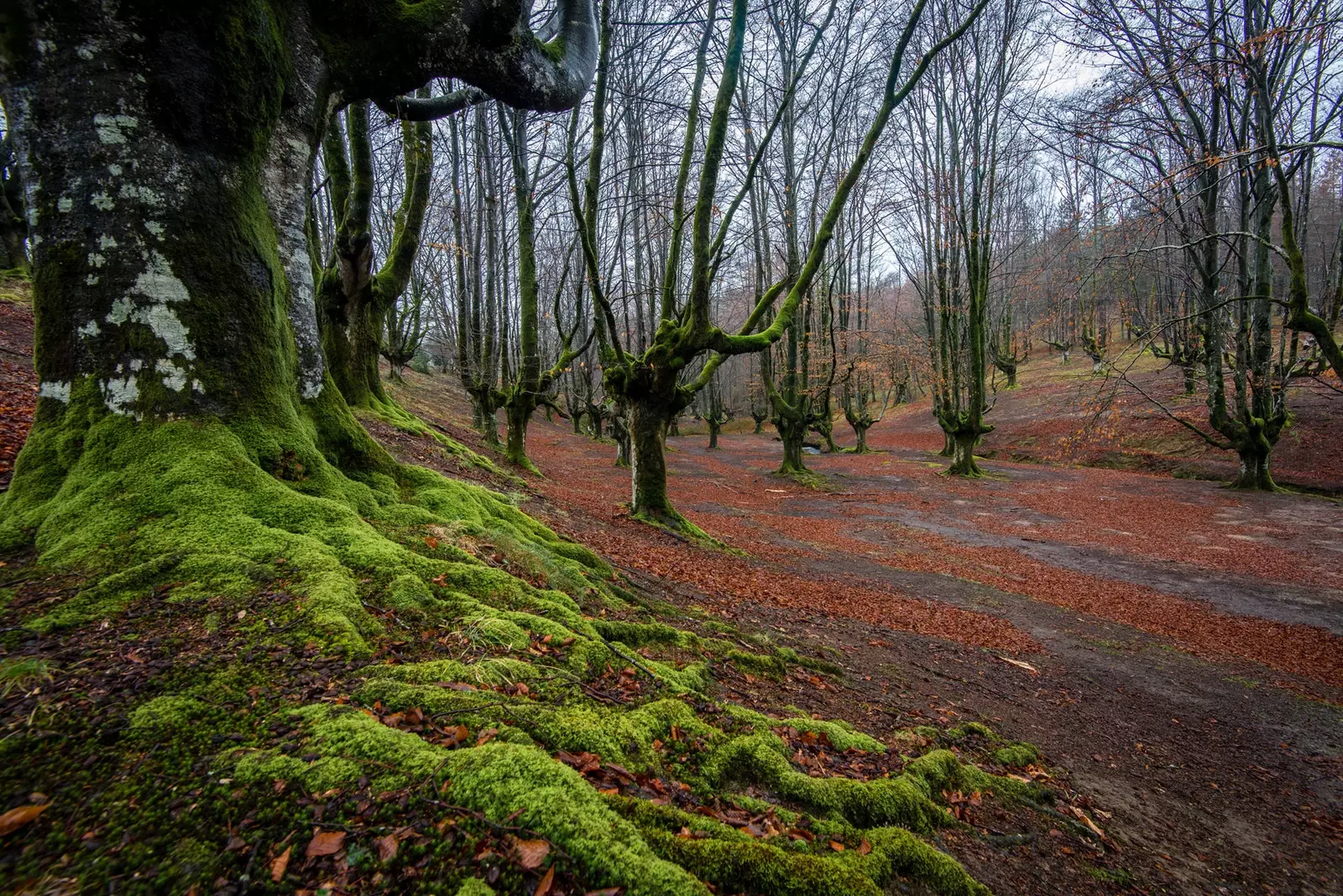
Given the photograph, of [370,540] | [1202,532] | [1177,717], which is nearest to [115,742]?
[370,540]

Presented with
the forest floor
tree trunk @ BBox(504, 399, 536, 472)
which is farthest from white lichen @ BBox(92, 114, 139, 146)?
tree trunk @ BBox(504, 399, 536, 472)

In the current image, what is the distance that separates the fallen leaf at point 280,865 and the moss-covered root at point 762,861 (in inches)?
31.6

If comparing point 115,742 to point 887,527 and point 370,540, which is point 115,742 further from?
point 887,527

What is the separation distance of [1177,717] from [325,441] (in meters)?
6.87

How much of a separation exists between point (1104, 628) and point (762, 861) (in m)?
6.93

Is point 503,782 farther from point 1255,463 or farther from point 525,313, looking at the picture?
point 1255,463

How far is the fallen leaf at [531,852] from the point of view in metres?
1.29

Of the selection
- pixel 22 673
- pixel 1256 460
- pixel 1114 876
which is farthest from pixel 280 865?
pixel 1256 460

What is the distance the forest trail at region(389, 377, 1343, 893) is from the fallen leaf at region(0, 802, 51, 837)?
2954 millimetres

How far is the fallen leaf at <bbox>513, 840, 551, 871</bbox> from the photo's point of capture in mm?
1290

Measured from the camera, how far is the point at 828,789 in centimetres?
226

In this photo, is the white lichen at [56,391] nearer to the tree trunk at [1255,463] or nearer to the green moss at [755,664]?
the green moss at [755,664]

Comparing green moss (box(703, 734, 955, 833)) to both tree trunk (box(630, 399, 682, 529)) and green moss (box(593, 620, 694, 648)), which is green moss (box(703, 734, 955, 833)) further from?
tree trunk (box(630, 399, 682, 529))

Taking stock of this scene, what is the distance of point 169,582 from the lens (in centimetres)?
215
